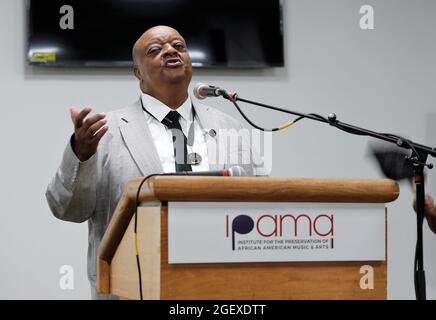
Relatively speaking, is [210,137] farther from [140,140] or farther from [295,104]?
[295,104]

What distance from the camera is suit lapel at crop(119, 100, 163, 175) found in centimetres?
295

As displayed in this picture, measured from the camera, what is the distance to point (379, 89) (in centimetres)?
457

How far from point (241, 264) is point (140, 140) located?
4.18 ft

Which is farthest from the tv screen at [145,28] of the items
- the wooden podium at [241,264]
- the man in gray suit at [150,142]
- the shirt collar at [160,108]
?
the wooden podium at [241,264]

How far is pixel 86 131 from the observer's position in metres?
2.29

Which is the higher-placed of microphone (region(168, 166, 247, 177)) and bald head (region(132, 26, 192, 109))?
bald head (region(132, 26, 192, 109))

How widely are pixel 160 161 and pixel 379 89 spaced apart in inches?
80.1

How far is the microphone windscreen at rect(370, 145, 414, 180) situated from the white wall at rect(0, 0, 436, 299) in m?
1.97

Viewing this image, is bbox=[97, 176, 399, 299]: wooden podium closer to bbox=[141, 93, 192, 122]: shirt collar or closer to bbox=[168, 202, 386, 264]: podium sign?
bbox=[168, 202, 386, 264]: podium sign

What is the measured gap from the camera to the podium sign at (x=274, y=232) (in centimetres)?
180

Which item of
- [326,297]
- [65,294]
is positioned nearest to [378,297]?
[326,297]

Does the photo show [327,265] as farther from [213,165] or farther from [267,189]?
[213,165]

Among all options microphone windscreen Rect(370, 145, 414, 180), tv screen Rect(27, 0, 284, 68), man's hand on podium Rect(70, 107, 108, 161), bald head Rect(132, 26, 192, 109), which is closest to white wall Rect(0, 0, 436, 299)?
tv screen Rect(27, 0, 284, 68)

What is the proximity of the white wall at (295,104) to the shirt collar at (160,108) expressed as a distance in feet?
3.57
